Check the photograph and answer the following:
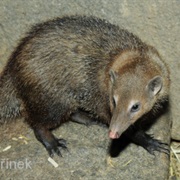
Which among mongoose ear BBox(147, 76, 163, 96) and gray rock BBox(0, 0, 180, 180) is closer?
mongoose ear BBox(147, 76, 163, 96)

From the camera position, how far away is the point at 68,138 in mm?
6023

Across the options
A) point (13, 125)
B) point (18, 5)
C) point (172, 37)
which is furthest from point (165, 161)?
point (18, 5)

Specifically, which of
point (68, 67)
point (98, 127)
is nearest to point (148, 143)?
point (98, 127)

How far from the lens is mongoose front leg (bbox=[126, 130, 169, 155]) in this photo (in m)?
5.79

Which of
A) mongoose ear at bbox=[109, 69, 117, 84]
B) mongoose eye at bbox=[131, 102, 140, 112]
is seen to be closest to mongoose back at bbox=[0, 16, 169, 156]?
mongoose ear at bbox=[109, 69, 117, 84]

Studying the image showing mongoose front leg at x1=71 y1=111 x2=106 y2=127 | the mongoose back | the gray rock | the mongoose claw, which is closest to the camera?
the gray rock

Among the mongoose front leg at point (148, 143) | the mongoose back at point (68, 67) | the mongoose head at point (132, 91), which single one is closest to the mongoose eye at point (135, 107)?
the mongoose head at point (132, 91)

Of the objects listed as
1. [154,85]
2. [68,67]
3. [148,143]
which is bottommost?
[148,143]

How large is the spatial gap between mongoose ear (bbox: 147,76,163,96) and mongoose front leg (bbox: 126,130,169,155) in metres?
0.78

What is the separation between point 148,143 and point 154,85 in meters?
0.89

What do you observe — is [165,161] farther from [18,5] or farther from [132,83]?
[18,5]

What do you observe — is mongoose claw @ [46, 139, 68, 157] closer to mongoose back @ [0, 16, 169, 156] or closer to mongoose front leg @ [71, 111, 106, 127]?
mongoose back @ [0, 16, 169, 156]

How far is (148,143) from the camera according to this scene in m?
5.80

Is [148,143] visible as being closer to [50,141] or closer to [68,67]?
[50,141]
